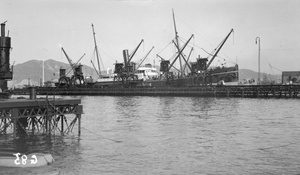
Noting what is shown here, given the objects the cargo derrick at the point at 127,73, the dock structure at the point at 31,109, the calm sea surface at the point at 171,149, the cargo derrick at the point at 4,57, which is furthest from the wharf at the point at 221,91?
the cargo derrick at the point at 4,57

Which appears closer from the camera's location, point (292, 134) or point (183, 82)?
point (292, 134)

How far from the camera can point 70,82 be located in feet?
548

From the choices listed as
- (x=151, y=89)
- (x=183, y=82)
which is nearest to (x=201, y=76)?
(x=183, y=82)

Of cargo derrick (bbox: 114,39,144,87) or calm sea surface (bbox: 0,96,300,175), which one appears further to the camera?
cargo derrick (bbox: 114,39,144,87)

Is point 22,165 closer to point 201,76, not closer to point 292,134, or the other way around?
point 292,134

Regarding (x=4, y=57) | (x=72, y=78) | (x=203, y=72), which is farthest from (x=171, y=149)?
(x=72, y=78)

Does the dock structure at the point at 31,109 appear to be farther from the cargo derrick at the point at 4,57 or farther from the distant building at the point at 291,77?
the distant building at the point at 291,77

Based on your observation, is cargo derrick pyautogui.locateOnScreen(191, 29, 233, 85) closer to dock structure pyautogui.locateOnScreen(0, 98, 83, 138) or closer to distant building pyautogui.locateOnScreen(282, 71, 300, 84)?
distant building pyautogui.locateOnScreen(282, 71, 300, 84)

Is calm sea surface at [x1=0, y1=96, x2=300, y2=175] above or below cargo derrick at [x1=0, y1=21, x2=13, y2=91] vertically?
below

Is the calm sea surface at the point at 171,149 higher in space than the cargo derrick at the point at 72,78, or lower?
lower

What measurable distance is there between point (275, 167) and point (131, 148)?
1104 centimetres

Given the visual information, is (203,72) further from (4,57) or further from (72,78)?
(4,57)

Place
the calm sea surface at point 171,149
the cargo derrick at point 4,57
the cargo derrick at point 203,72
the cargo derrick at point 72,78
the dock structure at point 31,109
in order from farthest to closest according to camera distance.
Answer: the cargo derrick at point 72,78
the cargo derrick at point 203,72
the cargo derrick at point 4,57
the dock structure at point 31,109
the calm sea surface at point 171,149

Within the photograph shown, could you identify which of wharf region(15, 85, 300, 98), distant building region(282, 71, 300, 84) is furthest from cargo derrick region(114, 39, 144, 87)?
distant building region(282, 71, 300, 84)
